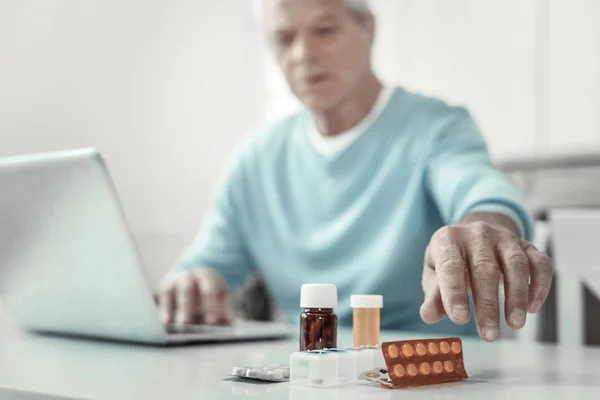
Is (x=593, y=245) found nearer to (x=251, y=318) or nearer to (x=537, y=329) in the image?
(x=537, y=329)

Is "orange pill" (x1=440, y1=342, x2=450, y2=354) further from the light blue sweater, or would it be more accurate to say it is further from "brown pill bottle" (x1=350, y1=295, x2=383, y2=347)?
the light blue sweater

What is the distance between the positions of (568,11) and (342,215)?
93 cm

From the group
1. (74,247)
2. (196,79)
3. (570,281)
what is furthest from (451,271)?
(196,79)

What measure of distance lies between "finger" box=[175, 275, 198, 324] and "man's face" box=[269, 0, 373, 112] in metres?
0.41

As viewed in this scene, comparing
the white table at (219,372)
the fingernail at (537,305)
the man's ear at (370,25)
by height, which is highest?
the man's ear at (370,25)

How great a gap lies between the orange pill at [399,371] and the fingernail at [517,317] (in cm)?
10

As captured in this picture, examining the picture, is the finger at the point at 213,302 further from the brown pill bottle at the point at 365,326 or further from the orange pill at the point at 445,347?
the orange pill at the point at 445,347

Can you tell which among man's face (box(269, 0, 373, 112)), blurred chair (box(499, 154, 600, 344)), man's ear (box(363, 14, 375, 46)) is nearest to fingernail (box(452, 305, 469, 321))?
man's face (box(269, 0, 373, 112))

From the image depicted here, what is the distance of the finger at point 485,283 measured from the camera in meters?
0.57

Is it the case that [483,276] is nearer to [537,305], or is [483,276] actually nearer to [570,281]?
[537,305]

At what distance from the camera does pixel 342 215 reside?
1.44 m

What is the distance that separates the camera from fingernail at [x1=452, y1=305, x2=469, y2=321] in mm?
555

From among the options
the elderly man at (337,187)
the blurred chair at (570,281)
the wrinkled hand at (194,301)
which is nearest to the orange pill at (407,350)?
the elderly man at (337,187)

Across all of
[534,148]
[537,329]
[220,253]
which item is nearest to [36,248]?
[220,253]
